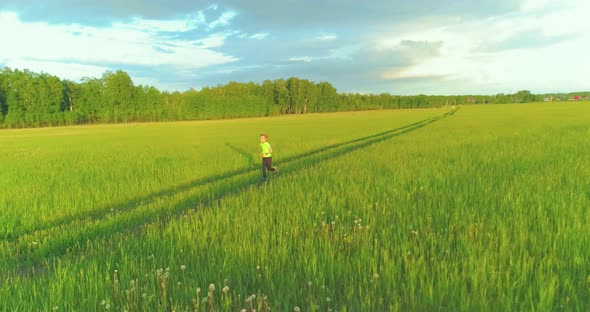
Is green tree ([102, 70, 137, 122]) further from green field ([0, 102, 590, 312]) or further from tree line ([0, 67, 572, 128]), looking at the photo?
green field ([0, 102, 590, 312])

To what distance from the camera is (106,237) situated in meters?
5.66

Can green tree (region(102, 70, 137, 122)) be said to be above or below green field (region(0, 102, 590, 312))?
above

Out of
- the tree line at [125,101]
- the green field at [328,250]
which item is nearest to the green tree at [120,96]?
the tree line at [125,101]

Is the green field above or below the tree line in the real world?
below

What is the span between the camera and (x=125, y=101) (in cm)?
12588

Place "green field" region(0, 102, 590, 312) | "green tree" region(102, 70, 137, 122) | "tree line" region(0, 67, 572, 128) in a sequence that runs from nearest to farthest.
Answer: "green field" region(0, 102, 590, 312) < "tree line" region(0, 67, 572, 128) < "green tree" region(102, 70, 137, 122)

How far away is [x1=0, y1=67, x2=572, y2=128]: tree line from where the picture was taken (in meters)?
107

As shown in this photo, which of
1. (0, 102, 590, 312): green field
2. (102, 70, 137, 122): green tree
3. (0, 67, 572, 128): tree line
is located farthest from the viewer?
(102, 70, 137, 122): green tree

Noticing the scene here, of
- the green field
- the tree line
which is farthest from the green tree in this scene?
the green field

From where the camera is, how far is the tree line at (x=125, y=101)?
107 m

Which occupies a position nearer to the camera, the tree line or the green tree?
the tree line

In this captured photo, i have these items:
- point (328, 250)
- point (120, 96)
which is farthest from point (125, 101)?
point (328, 250)

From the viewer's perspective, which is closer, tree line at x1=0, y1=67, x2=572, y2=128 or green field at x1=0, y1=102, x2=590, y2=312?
green field at x1=0, y1=102, x2=590, y2=312

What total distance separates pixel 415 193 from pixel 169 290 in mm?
5445
